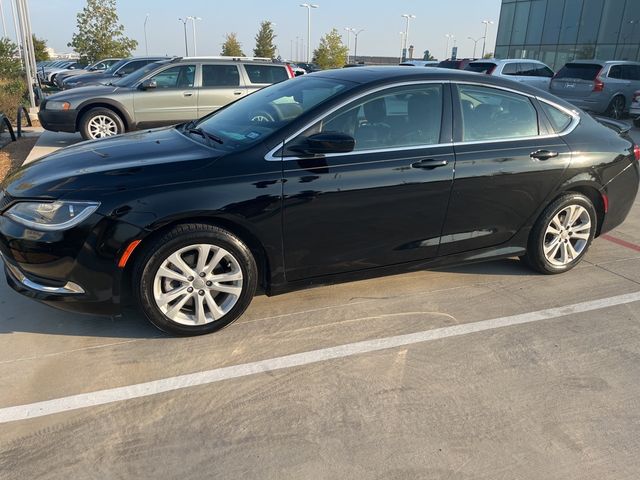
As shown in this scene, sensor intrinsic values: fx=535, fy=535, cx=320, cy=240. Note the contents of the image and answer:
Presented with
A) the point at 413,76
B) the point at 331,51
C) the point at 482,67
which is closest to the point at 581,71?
the point at 482,67

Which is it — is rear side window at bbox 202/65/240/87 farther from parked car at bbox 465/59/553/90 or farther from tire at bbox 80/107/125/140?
parked car at bbox 465/59/553/90

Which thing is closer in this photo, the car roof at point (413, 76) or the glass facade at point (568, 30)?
the car roof at point (413, 76)

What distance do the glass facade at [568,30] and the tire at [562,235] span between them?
26.9 meters

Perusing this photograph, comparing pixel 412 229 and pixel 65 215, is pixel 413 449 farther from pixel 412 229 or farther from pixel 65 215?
pixel 65 215

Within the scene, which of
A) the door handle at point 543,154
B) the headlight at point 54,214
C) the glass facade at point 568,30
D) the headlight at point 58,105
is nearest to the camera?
the headlight at point 54,214

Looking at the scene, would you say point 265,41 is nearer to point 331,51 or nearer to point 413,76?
point 331,51

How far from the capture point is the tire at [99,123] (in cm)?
948

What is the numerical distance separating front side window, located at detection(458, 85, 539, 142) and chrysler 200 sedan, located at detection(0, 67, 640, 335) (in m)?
0.01

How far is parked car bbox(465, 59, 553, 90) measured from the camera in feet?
55.0

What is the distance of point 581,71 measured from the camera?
50.9ft

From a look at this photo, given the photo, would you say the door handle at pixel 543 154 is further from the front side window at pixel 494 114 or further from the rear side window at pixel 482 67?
the rear side window at pixel 482 67

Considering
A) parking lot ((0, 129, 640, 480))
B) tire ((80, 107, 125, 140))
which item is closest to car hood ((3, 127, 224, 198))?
parking lot ((0, 129, 640, 480))

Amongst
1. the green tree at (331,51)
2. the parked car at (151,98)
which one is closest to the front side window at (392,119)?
the parked car at (151,98)

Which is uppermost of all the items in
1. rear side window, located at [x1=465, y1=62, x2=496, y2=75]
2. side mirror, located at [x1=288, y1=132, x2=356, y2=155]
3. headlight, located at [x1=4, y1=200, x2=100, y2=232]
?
rear side window, located at [x1=465, y1=62, x2=496, y2=75]
